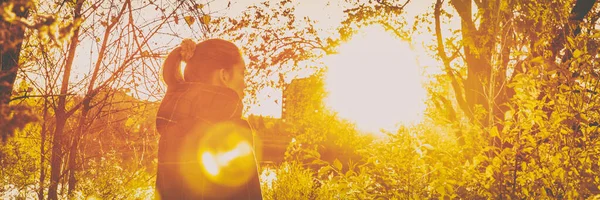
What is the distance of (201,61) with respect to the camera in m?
2.13

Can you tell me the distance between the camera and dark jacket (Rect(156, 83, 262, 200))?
1.96 metres

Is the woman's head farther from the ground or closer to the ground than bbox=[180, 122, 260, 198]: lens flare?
farther from the ground

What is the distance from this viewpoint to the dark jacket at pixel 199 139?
1.96 metres

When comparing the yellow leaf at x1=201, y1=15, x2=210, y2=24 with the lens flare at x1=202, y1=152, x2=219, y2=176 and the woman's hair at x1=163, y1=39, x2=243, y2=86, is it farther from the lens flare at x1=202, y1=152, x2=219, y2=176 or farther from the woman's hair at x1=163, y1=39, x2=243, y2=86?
the lens flare at x1=202, y1=152, x2=219, y2=176

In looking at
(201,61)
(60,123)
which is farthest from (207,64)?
(60,123)

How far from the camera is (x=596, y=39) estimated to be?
2895 millimetres

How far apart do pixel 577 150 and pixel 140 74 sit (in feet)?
11.1

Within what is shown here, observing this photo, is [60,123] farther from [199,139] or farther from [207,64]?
[199,139]

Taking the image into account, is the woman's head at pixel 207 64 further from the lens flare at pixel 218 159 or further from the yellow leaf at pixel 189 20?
the yellow leaf at pixel 189 20

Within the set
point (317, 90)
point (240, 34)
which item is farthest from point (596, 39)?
point (317, 90)

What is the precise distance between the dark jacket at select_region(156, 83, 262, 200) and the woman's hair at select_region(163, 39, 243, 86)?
82 millimetres

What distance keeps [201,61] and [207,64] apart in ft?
0.12

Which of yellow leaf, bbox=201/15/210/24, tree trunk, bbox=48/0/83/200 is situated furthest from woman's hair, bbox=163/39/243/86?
tree trunk, bbox=48/0/83/200

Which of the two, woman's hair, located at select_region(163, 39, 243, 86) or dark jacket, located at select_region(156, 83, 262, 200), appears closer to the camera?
dark jacket, located at select_region(156, 83, 262, 200)
